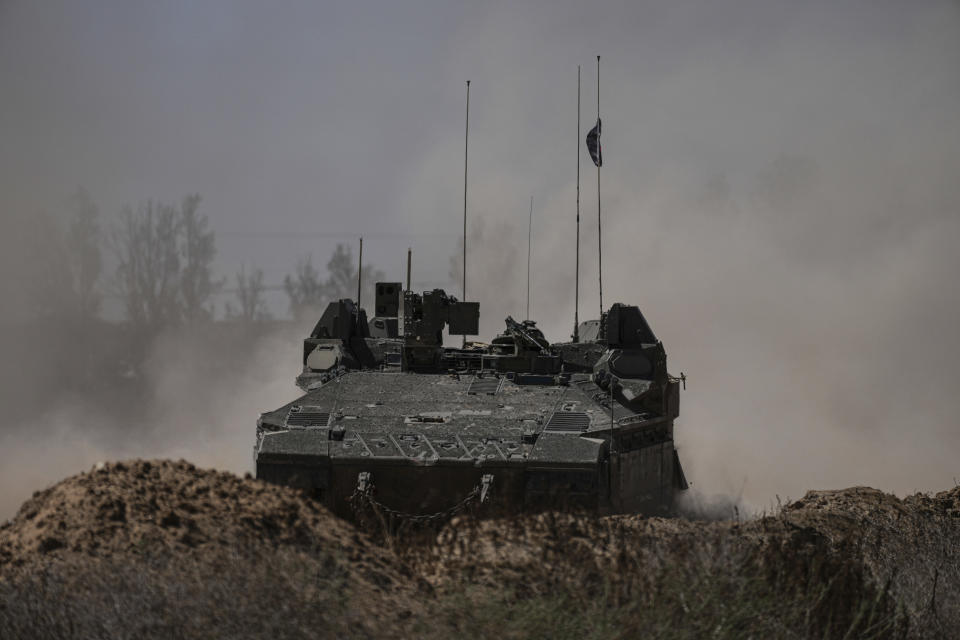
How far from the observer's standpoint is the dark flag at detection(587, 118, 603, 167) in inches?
974

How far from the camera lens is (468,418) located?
16516 millimetres

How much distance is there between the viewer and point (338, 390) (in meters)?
18.0

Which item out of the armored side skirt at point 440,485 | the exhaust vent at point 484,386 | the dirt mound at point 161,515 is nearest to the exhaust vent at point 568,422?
the armored side skirt at point 440,485

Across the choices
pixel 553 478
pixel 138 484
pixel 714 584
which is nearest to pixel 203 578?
pixel 138 484

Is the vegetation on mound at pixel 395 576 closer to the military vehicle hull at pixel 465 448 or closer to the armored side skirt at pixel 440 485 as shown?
the armored side skirt at pixel 440 485

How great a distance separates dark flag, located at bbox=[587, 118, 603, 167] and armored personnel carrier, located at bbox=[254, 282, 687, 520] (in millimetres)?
4645

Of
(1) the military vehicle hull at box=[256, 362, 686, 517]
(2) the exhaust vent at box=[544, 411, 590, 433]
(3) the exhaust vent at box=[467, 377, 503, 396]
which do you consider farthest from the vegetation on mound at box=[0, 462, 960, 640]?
(3) the exhaust vent at box=[467, 377, 503, 396]

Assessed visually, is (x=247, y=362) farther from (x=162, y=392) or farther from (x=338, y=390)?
(x=338, y=390)

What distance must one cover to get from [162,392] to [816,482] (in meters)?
24.1

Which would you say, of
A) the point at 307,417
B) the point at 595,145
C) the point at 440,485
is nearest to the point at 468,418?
the point at 440,485

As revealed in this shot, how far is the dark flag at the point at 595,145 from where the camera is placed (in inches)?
974

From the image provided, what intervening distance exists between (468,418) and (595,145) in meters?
9.70

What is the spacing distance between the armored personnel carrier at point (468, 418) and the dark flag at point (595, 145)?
Result: 465 centimetres

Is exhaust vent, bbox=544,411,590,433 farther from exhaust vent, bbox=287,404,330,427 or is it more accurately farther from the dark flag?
the dark flag
